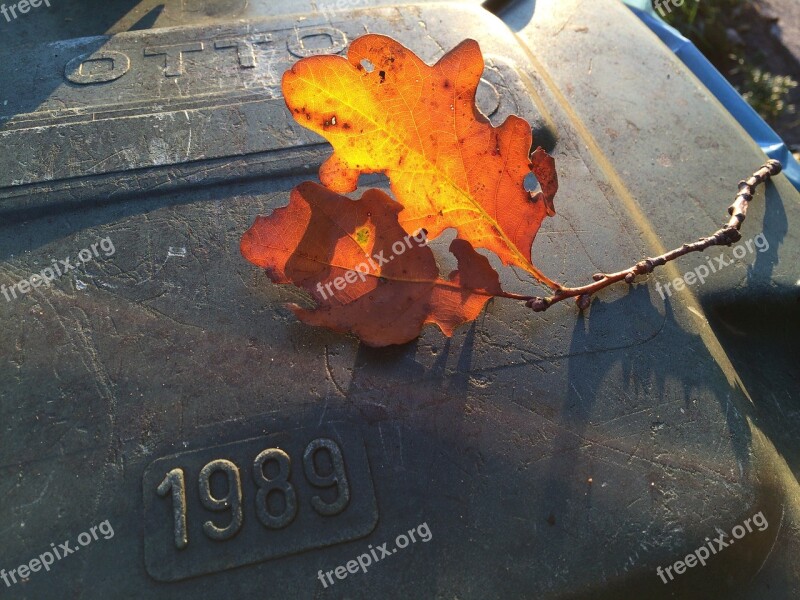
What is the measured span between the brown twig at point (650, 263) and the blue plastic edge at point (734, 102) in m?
0.68

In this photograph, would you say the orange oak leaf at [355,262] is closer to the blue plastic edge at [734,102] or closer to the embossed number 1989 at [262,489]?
the embossed number 1989 at [262,489]

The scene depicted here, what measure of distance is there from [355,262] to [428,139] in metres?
0.23

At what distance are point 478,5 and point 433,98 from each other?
0.89 meters

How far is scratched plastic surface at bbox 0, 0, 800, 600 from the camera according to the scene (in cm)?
92

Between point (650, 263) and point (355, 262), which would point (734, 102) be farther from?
point (355, 262)

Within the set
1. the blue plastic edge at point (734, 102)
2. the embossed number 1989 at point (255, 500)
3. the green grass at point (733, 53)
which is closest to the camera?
the embossed number 1989 at point (255, 500)

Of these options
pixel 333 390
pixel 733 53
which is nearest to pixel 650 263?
pixel 333 390

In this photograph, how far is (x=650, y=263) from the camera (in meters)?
1.15

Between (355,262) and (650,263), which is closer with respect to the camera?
(355,262)

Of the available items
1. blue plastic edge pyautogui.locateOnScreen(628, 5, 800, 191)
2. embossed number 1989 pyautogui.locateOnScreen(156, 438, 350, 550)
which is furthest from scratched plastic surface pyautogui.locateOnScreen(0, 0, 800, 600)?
blue plastic edge pyautogui.locateOnScreen(628, 5, 800, 191)

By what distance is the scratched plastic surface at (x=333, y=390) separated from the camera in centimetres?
92

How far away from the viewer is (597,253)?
3.92 feet

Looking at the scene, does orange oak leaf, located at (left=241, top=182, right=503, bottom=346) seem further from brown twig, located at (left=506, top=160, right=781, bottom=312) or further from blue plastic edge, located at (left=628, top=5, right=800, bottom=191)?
blue plastic edge, located at (left=628, top=5, right=800, bottom=191)

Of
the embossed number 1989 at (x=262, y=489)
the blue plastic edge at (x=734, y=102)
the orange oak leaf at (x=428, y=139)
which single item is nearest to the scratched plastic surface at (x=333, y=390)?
the embossed number 1989 at (x=262, y=489)
